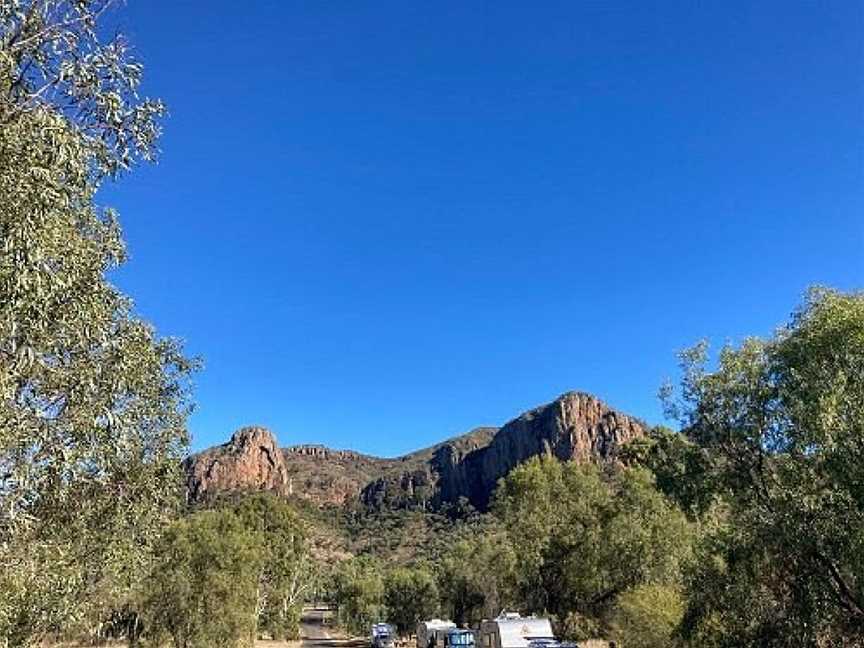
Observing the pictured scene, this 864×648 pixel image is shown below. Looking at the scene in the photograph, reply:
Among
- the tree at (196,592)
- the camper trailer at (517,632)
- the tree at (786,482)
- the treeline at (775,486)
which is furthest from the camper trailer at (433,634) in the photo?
the tree at (786,482)

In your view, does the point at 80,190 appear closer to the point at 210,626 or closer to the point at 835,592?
the point at 835,592

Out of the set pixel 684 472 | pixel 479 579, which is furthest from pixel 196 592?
pixel 479 579

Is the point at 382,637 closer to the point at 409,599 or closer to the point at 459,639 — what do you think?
the point at 409,599

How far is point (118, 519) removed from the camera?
638 inches

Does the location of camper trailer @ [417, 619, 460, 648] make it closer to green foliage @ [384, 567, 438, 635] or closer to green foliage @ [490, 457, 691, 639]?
green foliage @ [490, 457, 691, 639]

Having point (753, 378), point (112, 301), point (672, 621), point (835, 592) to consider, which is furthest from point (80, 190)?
point (672, 621)

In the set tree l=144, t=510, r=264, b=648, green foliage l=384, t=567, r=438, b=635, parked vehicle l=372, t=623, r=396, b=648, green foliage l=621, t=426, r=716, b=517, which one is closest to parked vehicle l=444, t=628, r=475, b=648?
tree l=144, t=510, r=264, b=648

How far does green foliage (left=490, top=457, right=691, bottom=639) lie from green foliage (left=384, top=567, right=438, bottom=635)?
118ft

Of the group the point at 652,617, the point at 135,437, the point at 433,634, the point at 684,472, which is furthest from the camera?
the point at 433,634

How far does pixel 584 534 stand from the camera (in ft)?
160

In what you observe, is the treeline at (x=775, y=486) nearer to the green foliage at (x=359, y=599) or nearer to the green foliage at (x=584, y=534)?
the green foliage at (x=584, y=534)

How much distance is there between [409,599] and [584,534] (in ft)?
155

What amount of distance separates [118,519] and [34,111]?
400 inches

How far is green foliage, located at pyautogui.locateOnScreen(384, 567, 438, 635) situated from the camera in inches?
3465
